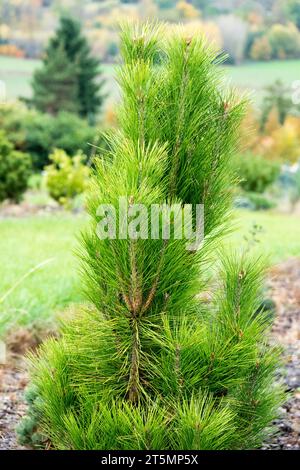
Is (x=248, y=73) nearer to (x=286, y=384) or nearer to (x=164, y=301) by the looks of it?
(x=286, y=384)

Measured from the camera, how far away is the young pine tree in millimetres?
2406

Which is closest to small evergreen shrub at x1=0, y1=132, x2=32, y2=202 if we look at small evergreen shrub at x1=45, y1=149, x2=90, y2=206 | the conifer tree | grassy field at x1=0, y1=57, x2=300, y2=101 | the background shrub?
small evergreen shrub at x1=45, y1=149, x2=90, y2=206

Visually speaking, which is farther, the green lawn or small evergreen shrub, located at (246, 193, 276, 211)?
small evergreen shrub, located at (246, 193, 276, 211)

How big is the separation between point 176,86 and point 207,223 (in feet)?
1.61

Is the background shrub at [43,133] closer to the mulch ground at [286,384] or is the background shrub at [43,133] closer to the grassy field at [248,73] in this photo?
the grassy field at [248,73]

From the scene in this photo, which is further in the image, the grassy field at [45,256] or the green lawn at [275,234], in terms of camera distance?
the green lawn at [275,234]

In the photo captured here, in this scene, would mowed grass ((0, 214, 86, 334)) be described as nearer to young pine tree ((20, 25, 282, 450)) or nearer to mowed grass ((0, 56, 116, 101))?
young pine tree ((20, 25, 282, 450))

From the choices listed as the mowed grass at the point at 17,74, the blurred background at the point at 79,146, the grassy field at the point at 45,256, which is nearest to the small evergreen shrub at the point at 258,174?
the blurred background at the point at 79,146

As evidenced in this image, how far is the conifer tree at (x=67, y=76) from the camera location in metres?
21.8

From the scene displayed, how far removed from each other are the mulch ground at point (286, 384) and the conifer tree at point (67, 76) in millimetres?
16535

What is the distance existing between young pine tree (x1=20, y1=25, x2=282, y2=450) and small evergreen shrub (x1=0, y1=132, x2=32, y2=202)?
28.6 feet

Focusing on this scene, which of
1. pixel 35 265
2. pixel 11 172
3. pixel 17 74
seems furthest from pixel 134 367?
pixel 17 74

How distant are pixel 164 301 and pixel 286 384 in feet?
5.32

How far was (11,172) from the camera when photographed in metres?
11.2
